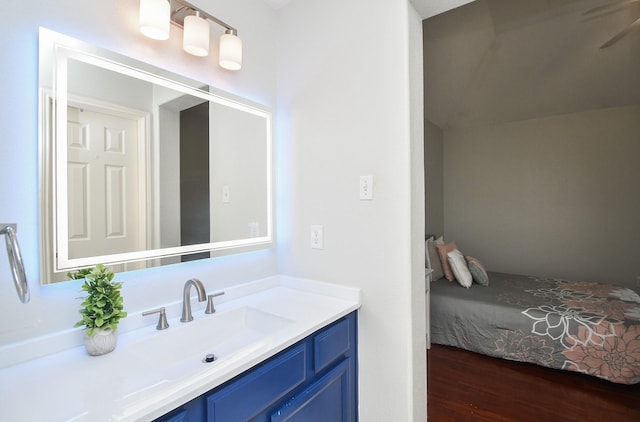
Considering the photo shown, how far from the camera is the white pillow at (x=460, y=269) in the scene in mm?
2928

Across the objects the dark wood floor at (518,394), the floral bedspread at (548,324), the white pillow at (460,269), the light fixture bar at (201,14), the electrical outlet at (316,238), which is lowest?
the dark wood floor at (518,394)

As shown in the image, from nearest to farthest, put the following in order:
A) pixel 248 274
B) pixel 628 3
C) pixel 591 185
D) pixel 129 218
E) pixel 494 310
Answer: pixel 129 218 → pixel 248 274 → pixel 628 3 → pixel 494 310 → pixel 591 185

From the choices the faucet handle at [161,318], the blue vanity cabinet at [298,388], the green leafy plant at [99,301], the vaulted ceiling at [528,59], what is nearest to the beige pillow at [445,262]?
the vaulted ceiling at [528,59]

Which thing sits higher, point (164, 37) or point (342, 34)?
point (342, 34)

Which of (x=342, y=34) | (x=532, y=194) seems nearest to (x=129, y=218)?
(x=342, y=34)

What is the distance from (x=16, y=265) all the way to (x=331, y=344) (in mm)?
1049

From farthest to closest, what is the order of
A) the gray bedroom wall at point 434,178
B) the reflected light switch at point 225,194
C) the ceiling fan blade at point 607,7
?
1. the gray bedroom wall at point 434,178
2. the ceiling fan blade at point 607,7
3. the reflected light switch at point 225,194

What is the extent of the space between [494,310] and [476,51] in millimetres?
2530

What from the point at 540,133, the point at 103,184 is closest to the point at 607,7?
the point at 540,133

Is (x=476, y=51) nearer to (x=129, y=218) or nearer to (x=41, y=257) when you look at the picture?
(x=129, y=218)

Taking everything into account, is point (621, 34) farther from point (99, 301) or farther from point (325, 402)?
point (99, 301)

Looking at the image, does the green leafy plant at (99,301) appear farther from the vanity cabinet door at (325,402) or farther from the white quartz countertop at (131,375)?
the vanity cabinet door at (325,402)

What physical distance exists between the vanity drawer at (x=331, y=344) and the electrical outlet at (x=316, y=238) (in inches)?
16.1

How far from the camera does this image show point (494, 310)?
8.20ft
